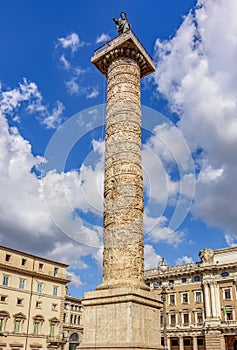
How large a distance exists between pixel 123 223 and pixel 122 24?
10.2 meters

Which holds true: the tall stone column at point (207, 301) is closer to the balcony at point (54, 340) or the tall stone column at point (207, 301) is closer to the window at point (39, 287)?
the balcony at point (54, 340)

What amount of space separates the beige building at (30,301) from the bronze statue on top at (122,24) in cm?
2295

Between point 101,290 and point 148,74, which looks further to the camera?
point 148,74

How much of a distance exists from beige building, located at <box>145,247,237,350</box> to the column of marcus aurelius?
84.5ft

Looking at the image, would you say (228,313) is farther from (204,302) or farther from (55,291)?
(55,291)

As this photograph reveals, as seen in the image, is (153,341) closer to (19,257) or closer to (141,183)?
(141,183)

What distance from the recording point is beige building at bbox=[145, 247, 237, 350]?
39688mm

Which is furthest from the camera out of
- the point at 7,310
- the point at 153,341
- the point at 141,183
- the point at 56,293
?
the point at 56,293

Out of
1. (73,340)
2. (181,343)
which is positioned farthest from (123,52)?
(73,340)

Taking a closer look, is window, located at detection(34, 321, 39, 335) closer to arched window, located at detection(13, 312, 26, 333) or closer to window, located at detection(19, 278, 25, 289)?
arched window, located at detection(13, 312, 26, 333)

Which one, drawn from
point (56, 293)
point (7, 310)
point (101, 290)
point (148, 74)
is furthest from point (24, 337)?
point (148, 74)

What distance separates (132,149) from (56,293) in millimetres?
27473

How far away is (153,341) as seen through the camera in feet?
41.2

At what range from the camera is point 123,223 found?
13695mm
